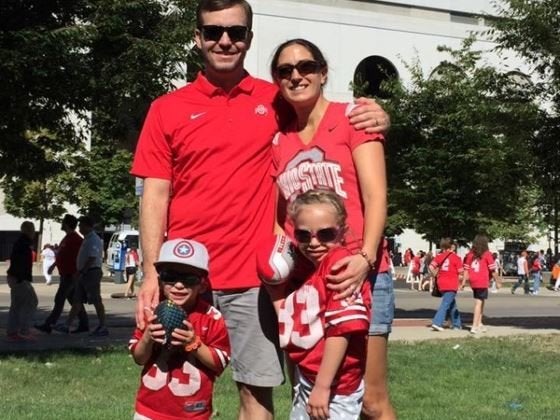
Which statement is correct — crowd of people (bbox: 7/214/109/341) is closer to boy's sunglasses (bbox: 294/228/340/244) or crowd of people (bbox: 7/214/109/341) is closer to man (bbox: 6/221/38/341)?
man (bbox: 6/221/38/341)

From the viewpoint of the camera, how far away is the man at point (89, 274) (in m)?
16.2

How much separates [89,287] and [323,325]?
1258 cm

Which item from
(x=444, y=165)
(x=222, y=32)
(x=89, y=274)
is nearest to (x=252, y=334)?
(x=222, y=32)

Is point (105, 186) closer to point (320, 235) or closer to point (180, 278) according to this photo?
point (180, 278)

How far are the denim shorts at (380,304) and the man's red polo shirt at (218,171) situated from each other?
1.77 ft

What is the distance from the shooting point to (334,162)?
4.57 meters

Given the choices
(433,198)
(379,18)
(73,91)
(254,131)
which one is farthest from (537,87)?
(379,18)

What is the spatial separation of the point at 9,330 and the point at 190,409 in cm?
1111

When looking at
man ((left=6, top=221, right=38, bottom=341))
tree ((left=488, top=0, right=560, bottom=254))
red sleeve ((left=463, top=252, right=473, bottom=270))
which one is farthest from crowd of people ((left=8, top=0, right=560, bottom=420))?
red sleeve ((left=463, top=252, right=473, bottom=270))

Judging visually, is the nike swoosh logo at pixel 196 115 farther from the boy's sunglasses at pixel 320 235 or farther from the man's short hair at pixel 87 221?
the man's short hair at pixel 87 221

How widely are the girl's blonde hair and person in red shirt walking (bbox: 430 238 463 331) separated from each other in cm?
1450

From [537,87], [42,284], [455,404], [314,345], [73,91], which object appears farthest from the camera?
[42,284]

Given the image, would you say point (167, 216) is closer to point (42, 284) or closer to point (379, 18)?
point (42, 284)

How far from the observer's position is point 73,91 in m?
12.3
